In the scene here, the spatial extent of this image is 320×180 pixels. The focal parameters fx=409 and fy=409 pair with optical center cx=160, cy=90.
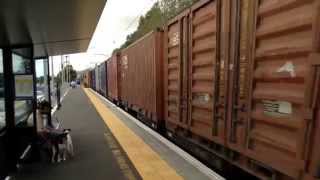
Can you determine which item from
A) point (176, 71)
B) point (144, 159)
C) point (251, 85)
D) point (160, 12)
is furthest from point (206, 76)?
point (160, 12)

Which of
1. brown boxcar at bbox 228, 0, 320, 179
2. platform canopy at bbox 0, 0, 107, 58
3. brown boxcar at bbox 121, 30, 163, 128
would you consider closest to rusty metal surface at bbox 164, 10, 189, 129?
brown boxcar at bbox 121, 30, 163, 128

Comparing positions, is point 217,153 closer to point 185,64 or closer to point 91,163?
point 185,64

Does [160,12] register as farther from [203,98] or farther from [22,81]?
[203,98]

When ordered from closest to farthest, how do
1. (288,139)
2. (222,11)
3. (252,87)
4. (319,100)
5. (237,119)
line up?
(319,100) → (288,139) → (252,87) → (237,119) → (222,11)

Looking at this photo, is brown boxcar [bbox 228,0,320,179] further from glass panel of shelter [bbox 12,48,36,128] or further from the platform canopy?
glass panel of shelter [bbox 12,48,36,128]

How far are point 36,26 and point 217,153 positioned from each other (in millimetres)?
3517

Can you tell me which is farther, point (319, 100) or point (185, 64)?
Result: point (185, 64)

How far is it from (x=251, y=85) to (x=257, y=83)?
0.11 metres

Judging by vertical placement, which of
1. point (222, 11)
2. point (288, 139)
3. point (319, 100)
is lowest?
point (288, 139)

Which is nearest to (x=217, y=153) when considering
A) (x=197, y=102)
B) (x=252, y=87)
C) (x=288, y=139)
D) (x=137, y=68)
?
(x=197, y=102)

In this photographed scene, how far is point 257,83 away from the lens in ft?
16.5

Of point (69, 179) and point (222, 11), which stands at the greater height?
point (222, 11)

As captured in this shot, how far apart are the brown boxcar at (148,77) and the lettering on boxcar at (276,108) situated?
6502 millimetres

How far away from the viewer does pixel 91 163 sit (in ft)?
26.8
